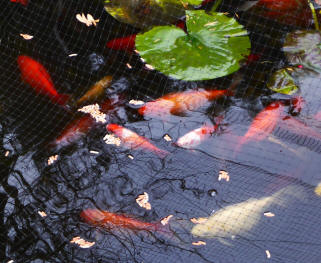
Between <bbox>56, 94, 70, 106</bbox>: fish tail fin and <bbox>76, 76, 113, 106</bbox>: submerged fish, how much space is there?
8cm

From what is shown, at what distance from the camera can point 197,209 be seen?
2.15 metres

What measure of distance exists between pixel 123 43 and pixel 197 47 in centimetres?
60

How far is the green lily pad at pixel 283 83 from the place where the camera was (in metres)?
2.58

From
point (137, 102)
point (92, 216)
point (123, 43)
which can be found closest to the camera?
point (92, 216)

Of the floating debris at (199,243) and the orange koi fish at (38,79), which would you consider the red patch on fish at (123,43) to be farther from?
the floating debris at (199,243)

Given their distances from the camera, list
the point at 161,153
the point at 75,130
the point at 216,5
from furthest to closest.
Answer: the point at 216,5 → the point at 75,130 → the point at 161,153

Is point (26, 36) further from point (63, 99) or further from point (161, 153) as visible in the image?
point (161, 153)

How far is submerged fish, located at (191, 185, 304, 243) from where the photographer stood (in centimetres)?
206

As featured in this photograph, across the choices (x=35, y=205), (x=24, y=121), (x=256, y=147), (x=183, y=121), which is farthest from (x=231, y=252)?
(x=24, y=121)

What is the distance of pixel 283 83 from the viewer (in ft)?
8.54

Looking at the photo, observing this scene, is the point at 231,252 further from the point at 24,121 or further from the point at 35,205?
the point at 24,121

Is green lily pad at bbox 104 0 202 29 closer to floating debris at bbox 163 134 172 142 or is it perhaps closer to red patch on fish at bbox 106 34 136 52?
red patch on fish at bbox 106 34 136 52

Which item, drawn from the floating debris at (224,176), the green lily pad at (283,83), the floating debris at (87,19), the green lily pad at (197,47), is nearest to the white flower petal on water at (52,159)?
the green lily pad at (197,47)

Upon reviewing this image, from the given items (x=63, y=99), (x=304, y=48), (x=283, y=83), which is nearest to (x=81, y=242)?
(x=63, y=99)
